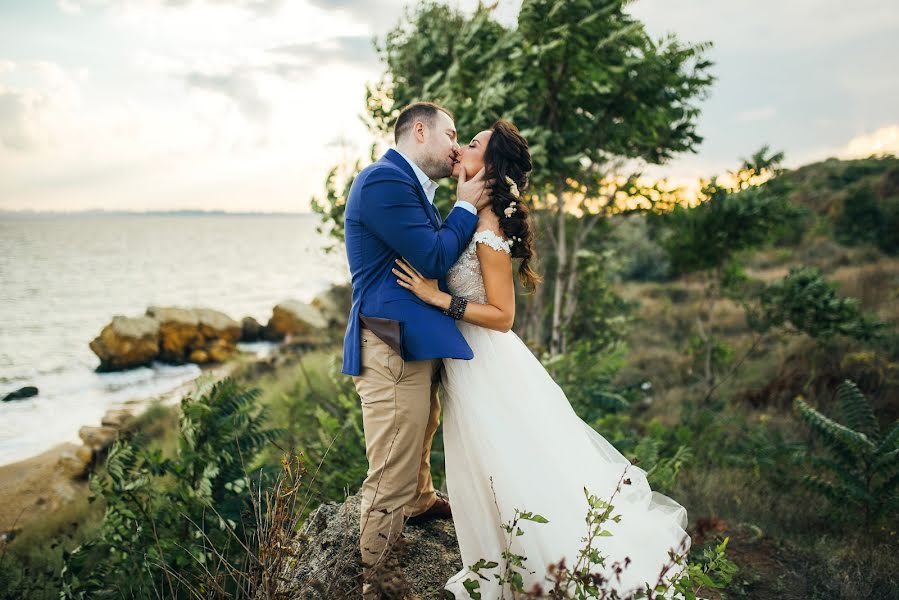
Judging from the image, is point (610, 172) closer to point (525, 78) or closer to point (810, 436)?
point (525, 78)

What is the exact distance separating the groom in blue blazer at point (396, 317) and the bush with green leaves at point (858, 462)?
3.80 meters

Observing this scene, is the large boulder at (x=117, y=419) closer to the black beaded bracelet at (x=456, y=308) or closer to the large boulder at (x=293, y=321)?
the large boulder at (x=293, y=321)

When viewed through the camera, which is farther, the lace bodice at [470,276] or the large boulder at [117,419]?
the large boulder at [117,419]

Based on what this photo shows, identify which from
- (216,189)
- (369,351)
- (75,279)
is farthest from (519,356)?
(216,189)

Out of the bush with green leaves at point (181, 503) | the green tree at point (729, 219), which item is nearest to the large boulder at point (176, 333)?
the bush with green leaves at point (181, 503)

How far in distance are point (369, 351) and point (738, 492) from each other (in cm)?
475

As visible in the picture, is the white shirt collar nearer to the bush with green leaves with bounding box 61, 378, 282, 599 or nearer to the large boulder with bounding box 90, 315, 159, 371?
the bush with green leaves with bounding box 61, 378, 282, 599

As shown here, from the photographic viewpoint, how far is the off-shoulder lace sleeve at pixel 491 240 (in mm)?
2705

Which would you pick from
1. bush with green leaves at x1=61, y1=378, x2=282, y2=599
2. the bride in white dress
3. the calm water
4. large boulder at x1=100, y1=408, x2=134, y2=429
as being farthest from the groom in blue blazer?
large boulder at x1=100, y1=408, x2=134, y2=429

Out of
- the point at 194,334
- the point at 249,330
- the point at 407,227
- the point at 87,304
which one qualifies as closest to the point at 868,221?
the point at 407,227

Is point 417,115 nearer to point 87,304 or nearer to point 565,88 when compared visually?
point 565,88

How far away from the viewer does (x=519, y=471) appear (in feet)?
8.63

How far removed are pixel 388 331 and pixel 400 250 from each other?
0.41 metres

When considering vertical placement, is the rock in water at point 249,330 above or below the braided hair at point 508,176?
below
